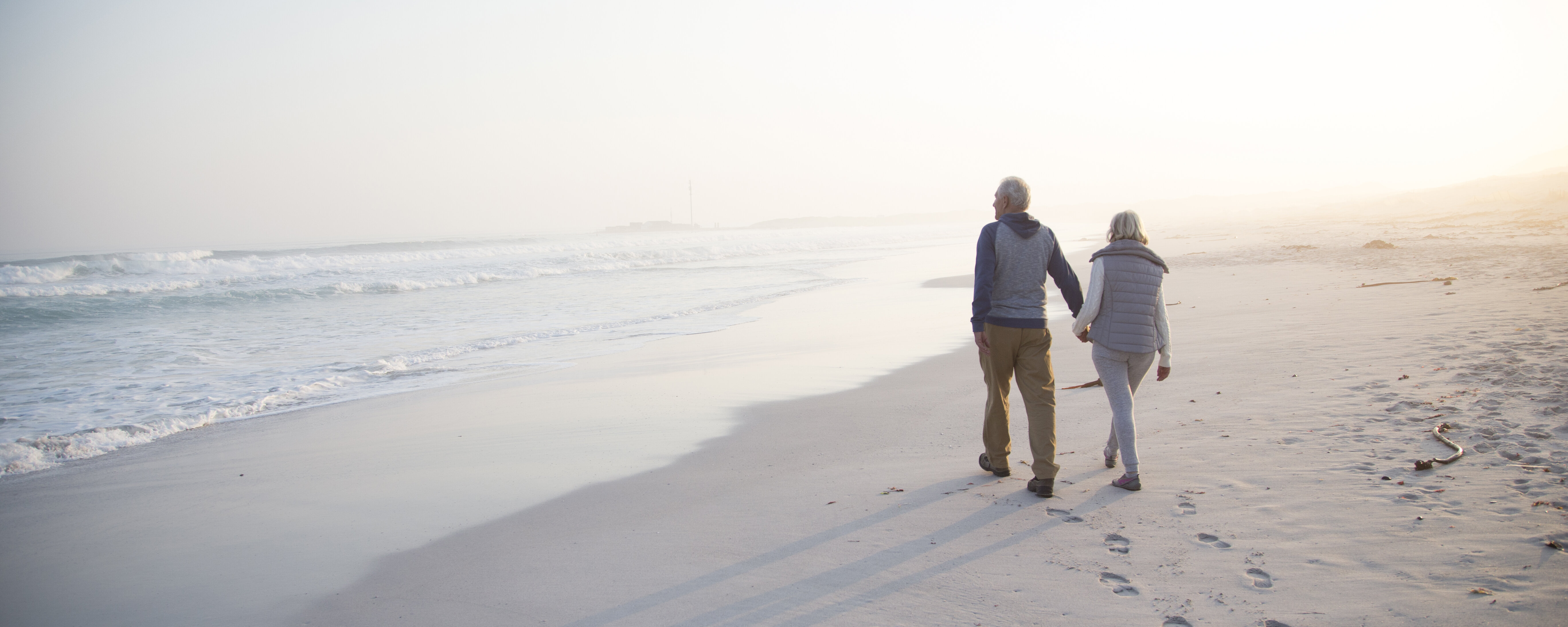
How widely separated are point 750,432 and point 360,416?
12.8 feet

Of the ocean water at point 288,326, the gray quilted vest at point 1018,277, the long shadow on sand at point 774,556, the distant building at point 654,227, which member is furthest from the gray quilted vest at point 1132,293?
the distant building at point 654,227

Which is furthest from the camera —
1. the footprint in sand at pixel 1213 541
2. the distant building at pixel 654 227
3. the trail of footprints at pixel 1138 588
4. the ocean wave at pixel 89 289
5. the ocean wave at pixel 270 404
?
the distant building at pixel 654 227

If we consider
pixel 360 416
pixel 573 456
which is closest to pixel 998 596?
pixel 573 456

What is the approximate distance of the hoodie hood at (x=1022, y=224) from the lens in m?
3.66

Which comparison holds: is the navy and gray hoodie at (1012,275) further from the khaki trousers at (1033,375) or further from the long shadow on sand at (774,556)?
the long shadow on sand at (774,556)

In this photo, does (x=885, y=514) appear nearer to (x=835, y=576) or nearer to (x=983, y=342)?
(x=835, y=576)

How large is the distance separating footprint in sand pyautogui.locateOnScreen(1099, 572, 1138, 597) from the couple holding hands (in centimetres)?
82

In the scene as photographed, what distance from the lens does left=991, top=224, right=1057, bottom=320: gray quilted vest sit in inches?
143

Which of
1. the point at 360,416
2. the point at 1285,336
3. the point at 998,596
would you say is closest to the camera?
the point at 998,596

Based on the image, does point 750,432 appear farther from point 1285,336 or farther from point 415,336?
point 415,336

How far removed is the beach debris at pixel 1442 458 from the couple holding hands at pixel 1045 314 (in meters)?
1.24

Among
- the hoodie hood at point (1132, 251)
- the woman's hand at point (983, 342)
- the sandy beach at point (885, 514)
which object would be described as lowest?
the sandy beach at point (885, 514)

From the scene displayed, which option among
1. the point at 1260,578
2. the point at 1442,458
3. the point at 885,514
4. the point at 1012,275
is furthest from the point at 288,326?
the point at 1442,458

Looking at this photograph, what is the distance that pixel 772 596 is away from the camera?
2.85 metres
